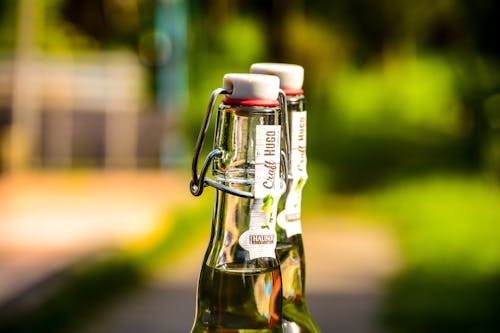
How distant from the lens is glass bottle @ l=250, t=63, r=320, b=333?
938 millimetres

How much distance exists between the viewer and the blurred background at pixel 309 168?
244 inches

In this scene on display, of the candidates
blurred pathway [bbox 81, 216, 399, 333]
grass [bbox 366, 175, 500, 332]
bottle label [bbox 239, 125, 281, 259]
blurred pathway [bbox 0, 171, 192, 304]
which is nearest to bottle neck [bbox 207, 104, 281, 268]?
bottle label [bbox 239, 125, 281, 259]

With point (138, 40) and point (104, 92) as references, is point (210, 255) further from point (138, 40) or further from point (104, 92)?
point (138, 40)

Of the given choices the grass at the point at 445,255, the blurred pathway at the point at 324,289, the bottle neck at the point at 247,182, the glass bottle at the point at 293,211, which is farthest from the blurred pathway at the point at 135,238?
the bottle neck at the point at 247,182

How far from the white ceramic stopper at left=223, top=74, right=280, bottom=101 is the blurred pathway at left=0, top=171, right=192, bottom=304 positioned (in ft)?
17.0

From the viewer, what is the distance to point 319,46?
38.3 feet

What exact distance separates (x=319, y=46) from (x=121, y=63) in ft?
8.87

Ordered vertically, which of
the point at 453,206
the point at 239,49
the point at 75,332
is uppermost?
the point at 239,49

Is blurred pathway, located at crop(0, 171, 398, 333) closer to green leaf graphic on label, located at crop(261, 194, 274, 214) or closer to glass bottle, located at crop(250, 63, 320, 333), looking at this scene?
glass bottle, located at crop(250, 63, 320, 333)

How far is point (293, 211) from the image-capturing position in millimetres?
949

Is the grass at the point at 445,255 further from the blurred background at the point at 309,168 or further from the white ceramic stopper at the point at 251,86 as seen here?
the white ceramic stopper at the point at 251,86

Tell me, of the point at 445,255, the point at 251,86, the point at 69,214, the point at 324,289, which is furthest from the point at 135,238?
the point at 251,86

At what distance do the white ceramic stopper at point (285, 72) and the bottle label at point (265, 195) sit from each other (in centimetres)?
9

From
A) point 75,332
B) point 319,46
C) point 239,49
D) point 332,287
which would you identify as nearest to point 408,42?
point 319,46
